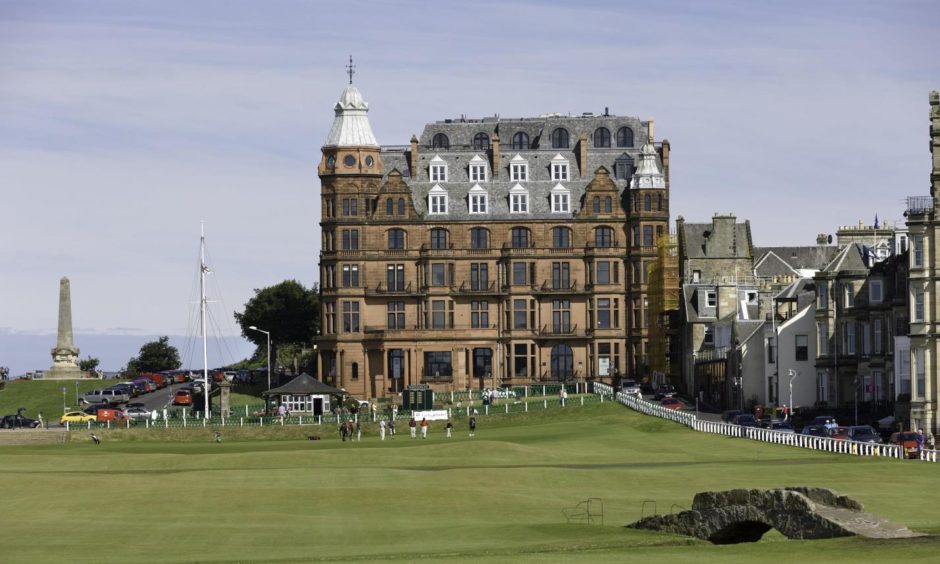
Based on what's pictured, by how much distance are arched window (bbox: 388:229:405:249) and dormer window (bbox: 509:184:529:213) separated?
1002 cm

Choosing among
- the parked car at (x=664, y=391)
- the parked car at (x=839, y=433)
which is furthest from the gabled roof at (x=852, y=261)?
the parked car at (x=664, y=391)

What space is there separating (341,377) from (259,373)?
2177cm

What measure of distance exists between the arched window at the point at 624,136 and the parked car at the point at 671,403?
140ft

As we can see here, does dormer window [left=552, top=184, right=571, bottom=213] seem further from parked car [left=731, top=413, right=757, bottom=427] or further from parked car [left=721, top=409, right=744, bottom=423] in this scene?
parked car [left=731, top=413, right=757, bottom=427]

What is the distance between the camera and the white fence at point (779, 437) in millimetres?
93750

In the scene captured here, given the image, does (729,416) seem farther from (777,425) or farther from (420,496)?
(420,496)

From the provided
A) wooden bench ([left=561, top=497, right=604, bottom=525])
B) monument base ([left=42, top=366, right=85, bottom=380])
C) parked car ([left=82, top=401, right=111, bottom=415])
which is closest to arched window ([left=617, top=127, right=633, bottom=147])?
A: parked car ([left=82, top=401, right=111, bottom=415])

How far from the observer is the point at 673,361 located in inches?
6678

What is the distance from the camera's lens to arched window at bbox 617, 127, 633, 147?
18225 centimetres

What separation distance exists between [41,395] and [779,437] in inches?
3564

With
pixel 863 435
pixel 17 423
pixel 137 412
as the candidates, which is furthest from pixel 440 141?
pixel 863 435

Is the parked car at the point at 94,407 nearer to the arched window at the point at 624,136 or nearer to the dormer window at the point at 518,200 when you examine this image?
the dormer window at the point at 518,200

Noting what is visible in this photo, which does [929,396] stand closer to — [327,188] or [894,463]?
[894,463]

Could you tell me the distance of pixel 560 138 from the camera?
184 metres
